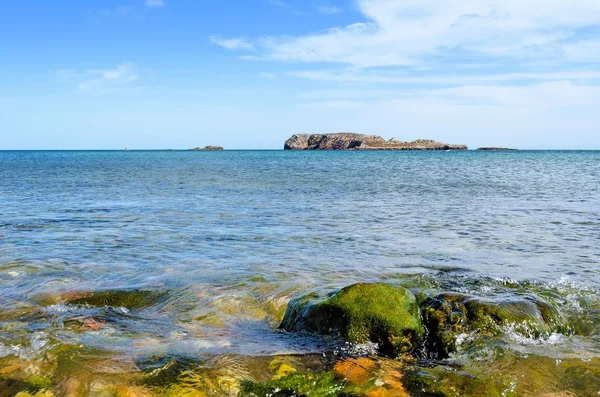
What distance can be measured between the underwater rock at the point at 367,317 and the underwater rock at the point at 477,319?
0.79 feet

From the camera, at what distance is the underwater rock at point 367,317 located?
22.9ft

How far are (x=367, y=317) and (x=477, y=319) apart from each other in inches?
68.3

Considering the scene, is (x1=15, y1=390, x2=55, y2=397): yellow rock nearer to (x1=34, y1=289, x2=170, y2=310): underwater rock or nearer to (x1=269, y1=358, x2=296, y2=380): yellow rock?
(x1=269, y1=358, x2=296, y2=380): yellow rock

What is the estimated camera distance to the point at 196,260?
40.4 ft

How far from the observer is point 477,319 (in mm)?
7328

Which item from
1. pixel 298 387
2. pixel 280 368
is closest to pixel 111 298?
pixel 280 368

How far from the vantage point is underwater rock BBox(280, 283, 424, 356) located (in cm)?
697

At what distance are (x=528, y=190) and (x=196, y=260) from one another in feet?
83.5

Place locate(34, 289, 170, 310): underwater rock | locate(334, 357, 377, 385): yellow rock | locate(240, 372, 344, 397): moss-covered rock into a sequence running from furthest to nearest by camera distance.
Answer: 1. locate(34, 289, 170, 310): underwater rock
2. locate(334, 357, 377, 385): yellow rock
3. locate(240, 372, 344, 397): moss-covered rock

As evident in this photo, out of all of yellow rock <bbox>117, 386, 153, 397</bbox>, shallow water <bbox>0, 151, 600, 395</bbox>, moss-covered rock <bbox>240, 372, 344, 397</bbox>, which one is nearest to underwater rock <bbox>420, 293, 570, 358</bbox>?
shallow water <bbox>0, 151, 600, 395</bbox>

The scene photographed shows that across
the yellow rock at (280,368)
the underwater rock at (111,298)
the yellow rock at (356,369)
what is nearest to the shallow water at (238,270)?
the underwater rock at (111,298)

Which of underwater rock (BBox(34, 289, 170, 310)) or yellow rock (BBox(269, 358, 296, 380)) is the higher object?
yellow rock (BBox(269, 358, 296, 380))

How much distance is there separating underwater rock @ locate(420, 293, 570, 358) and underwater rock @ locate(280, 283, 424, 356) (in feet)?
0.79

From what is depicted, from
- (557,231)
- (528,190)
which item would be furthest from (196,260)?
(528,190)
